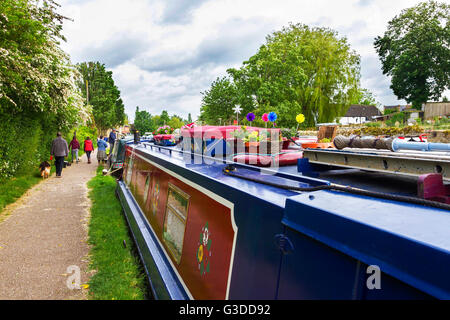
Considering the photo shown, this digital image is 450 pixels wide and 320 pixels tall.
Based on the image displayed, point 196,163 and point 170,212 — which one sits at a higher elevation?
point 196,163

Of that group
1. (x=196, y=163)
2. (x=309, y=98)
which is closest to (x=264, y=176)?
(x=196, y=163)

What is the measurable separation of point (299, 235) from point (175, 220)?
5.75 feet

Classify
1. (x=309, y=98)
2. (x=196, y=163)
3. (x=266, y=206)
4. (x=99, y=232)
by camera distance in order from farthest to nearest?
(x=309, y=98) → (x=99, y=232) → (x=196, y=163) → (x=266, y=206)

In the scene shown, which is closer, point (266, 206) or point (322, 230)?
point (322, 230)

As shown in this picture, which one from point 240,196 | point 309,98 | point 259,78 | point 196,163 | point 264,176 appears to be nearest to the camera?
point 240,196

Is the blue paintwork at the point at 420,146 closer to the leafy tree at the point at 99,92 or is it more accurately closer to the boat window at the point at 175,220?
the boat window at the point at 175,220

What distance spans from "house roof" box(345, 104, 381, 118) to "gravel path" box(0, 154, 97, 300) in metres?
60.3

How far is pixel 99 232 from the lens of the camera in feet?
17.3

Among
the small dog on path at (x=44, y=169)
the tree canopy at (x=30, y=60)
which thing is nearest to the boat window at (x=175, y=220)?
the tree canopy at (x=30, y=60)

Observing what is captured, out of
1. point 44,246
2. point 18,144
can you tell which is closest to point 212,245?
point 44,246

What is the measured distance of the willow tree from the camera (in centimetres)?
2561

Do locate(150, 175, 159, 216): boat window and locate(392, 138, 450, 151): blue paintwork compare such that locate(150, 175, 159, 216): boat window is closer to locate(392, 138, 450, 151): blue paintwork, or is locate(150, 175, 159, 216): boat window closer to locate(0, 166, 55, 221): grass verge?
locate(392, 138, 450, 151): blue paintwork
